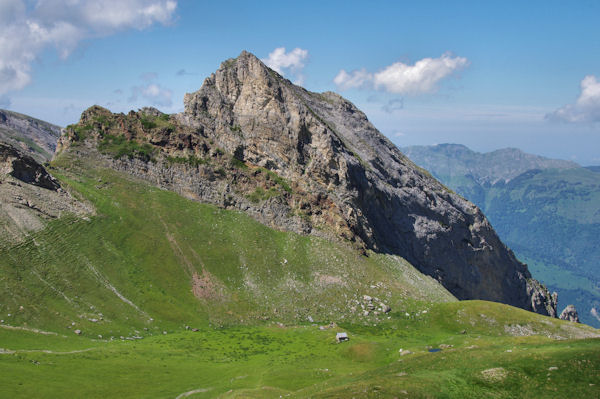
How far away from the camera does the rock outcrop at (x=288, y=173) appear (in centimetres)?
10756

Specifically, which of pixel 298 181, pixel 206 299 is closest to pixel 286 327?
pixel 206 299

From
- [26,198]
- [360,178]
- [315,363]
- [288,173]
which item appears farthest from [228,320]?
[360,178]

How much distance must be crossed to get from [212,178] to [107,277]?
133 ft

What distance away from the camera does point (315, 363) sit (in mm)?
62000

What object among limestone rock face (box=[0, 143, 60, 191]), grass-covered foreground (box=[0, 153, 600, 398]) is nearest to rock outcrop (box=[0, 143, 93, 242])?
limestone rock face (box=[0, 143, 60, 191])

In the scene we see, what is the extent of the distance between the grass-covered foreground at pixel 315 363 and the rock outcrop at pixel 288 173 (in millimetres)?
36415

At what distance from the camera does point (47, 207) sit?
3187 inches

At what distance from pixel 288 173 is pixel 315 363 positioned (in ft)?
211

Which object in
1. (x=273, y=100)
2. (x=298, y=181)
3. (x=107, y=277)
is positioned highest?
(x=273, y=100)

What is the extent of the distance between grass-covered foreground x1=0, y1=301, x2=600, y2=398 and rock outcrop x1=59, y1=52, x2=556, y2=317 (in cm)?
3641

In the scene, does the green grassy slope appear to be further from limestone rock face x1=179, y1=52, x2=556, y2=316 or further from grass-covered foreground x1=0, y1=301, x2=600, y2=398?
limestone rock face x1=179, y1=52, x2=556, y2=316

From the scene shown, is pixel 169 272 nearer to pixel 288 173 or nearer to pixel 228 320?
pixel 228 320

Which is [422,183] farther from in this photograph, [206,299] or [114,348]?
[114,348]

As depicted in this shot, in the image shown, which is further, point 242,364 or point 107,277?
point 107,277
